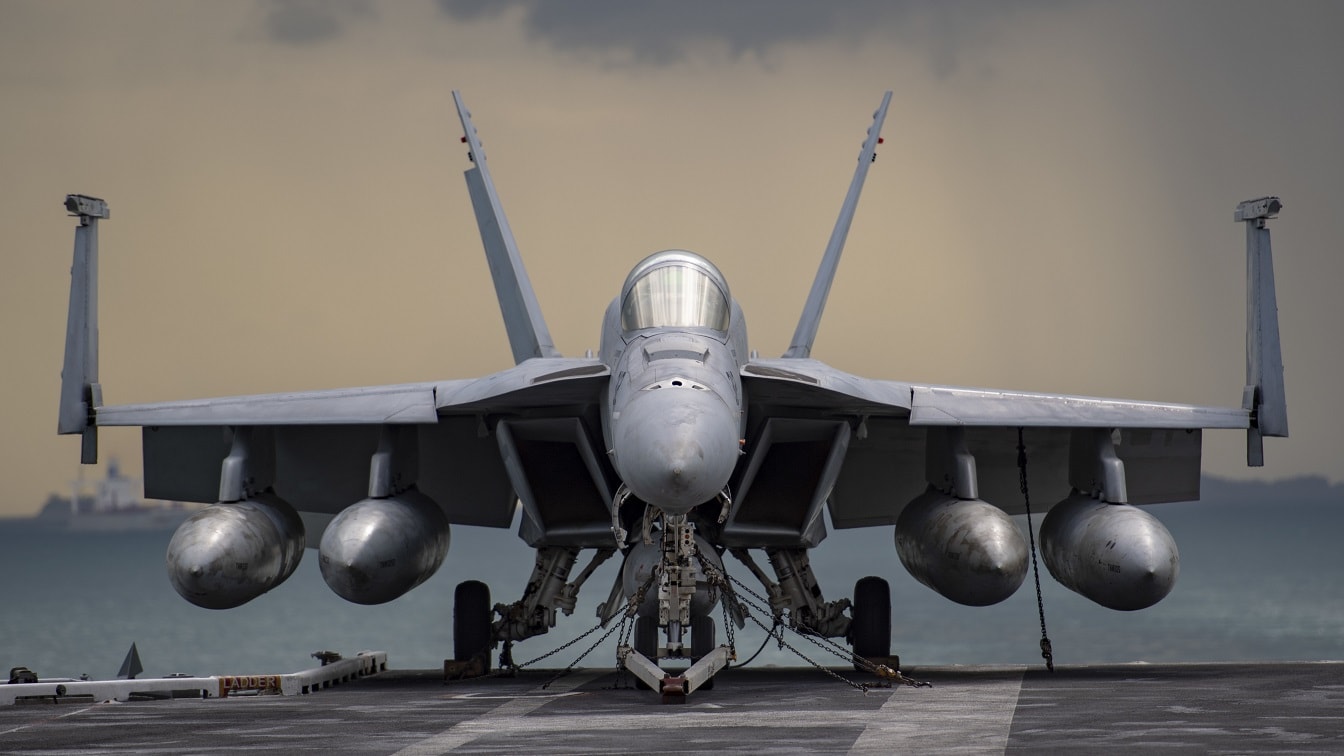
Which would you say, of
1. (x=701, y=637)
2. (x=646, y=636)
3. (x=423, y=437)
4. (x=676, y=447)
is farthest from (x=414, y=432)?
(x=676, y=447)

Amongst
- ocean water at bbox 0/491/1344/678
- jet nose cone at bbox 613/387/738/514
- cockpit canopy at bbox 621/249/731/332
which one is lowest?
ocean water at bbox 0/491/1344/678

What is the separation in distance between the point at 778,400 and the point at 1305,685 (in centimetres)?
453

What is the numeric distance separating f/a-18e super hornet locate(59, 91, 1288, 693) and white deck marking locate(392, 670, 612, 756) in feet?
2.47

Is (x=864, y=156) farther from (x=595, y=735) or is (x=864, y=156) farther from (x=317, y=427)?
(x=595, y=735)

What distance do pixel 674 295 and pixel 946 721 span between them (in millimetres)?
4165

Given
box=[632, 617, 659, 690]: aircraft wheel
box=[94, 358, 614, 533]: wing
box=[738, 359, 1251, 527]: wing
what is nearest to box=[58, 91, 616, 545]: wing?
box=[94, 358, 614, 533]: wing

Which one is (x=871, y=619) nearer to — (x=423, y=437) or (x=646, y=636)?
(x=646, y=636)

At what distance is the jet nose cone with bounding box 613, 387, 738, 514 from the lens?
11750 mm

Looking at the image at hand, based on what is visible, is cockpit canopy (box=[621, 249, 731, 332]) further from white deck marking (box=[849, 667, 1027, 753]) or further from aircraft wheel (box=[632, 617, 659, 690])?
white deck marking (box=[849, 667, 1027, 753])

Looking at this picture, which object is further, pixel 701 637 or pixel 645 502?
pixel 701 637

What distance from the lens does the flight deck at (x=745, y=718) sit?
33.6 ft

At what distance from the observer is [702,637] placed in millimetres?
15461

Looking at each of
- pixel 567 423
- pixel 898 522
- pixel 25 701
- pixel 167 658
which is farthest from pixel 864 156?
pixel 167 658

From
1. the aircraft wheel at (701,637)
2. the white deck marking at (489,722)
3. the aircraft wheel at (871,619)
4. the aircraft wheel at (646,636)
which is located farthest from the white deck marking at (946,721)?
the aircraft wheel at (646,636)
